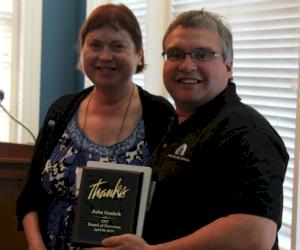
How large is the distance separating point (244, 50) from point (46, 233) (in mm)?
1046

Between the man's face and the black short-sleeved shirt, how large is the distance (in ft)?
0.09

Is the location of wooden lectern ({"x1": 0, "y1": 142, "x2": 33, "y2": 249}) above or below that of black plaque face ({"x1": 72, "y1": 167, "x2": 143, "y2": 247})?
below

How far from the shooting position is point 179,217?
1230mm

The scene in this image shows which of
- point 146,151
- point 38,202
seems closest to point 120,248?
point 146,151

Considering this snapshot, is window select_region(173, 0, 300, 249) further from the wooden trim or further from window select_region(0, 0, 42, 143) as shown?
window select_region(0, 0, 42, 143)

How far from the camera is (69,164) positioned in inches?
70.9

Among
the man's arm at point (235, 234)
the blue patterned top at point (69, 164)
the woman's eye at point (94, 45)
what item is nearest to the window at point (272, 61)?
the blue patterned top at point (69, 164)

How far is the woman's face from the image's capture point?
1.78m

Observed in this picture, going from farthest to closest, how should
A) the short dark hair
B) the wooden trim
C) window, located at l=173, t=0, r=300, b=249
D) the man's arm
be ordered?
the wooden trim
window, located at l=173, t=0, r=300, b=249
the short dark hair
the man's arm

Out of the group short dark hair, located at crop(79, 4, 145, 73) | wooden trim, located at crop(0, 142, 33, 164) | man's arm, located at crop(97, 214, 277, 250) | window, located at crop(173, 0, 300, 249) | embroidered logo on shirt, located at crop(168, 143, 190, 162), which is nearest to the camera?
man's arm, located at crop(97, 214, 277, 250)

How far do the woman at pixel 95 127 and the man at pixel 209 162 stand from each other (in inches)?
16.8

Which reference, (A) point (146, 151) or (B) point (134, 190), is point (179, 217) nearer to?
(B) point (134, 190)

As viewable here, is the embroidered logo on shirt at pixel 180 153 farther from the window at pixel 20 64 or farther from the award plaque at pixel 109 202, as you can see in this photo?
the window at pixel 20 64

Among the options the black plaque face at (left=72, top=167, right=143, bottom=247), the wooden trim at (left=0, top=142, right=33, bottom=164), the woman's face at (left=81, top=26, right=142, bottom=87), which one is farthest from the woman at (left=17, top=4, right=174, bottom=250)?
the wooden trim at (left=0, top=142, right=33, bottom=164)
